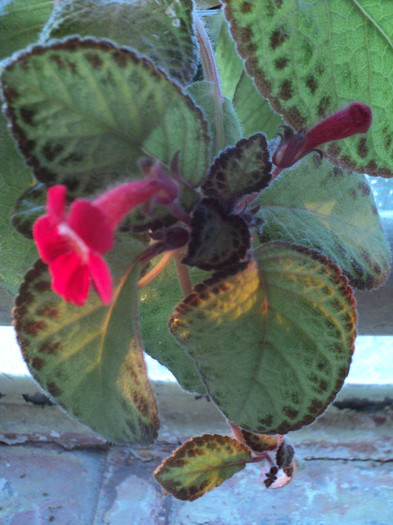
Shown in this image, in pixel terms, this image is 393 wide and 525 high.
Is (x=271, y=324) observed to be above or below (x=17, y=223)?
below

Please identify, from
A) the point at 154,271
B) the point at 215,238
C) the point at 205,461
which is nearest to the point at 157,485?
the point at 205,461

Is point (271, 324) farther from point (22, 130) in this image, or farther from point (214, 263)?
point (22, 130)

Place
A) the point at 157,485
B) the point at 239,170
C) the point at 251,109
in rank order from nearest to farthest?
the point at 239,170
the point at 251,109
the point at 157,485

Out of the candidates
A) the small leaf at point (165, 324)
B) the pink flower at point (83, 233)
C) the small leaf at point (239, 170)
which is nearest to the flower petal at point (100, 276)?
the pink flower at point (83, 233)

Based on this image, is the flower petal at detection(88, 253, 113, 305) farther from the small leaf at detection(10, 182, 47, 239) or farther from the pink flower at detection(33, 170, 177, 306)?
the small leaf at detection(10, 182, 47, 239)

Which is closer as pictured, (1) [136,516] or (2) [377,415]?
(1) [136,516]

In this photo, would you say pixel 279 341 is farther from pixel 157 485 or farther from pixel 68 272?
pixel 157 485

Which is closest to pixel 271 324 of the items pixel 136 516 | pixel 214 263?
pixel 214 263
